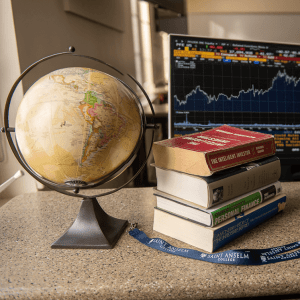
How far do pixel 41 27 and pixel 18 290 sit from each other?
3.41ft

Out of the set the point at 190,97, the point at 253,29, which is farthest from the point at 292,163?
the point at 253,29

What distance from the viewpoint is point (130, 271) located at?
1.78 ft

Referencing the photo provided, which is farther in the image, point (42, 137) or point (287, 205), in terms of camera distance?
point (287, 205)

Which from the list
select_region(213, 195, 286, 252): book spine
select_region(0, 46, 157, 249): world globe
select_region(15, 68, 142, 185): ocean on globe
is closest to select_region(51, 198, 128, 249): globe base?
select_region(0, 46, 157, 249): world globe

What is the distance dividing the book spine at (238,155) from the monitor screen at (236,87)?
13.1 inches

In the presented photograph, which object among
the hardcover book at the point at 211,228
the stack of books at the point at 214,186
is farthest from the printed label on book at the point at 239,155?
the hardcover book at the point at 211,228

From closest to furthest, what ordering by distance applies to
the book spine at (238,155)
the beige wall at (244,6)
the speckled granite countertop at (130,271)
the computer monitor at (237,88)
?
1. the speckled granite countertop at (130,271)
2. the book spine at (238,155)
3. the computer monitor at (237,88)
4. the beige wall at (244,6)

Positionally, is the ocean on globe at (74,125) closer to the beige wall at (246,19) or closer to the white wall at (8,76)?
the white wall at (8,76)

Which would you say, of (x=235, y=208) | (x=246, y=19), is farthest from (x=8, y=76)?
(x=246, y=19)

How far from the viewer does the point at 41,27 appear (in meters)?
1.16

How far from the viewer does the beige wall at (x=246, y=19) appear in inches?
52.8

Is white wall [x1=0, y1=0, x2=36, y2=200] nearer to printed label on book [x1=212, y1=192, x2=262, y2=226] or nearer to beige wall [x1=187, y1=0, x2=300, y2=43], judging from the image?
beige wall [x1=187, y1=0, x2=300, y2=43]

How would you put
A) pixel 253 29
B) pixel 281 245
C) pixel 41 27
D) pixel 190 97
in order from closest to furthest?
1. pixel 281 245
2. pixel 190 97
3. pixel 41 27
4. pixel 253 29

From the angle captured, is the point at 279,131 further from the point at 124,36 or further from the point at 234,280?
the point at 124,36
